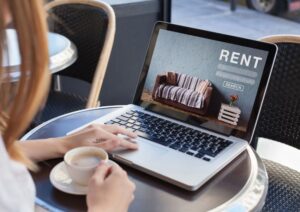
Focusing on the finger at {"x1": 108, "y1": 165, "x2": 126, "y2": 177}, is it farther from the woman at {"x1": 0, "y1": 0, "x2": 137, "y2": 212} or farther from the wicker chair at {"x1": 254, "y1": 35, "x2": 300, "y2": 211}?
the wicker chair at {"x1": 254, "y1": 35, "x2": 300, "y2": 211}

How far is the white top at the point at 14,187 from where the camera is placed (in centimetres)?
58

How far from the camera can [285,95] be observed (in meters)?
1.25

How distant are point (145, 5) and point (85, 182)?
1.91 meters

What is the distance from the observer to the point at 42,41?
644 mm

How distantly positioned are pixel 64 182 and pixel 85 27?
1135 millimetres

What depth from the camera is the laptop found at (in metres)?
0.89

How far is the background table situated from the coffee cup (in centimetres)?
Result: 4

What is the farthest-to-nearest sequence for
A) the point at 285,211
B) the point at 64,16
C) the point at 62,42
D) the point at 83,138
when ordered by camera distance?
the point at 64,16, the point at 62,42, the point at 285,211, the point at 83,138

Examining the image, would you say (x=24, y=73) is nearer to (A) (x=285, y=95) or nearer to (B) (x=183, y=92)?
(B) (x=183, y=92)

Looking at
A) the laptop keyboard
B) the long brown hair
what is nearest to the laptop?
the laptop keyboard

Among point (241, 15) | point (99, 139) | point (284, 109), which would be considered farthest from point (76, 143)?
point (241, 15)

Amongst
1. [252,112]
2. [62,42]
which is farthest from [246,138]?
[62,42]

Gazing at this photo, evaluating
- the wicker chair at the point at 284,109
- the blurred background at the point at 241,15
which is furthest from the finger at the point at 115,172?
the blurred background at the point at 241,15

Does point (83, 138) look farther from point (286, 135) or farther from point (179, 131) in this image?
point (286, 135)
